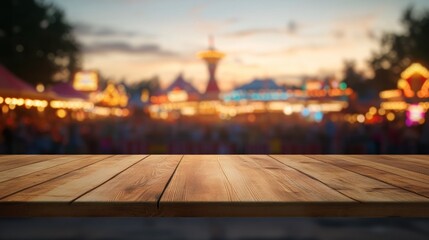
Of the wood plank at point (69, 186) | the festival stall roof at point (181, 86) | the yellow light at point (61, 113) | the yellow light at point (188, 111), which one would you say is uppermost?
the festival stall roof at point (181, 86)

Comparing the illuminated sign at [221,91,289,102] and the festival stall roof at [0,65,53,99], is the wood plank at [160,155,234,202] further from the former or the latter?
the illuminated sign at [221,91,289,102]

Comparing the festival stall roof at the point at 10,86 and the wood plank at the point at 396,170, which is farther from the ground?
the festival stall roof at the point at 10,86

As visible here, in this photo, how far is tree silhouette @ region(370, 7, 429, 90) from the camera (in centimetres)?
3672

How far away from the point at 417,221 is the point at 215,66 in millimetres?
46903

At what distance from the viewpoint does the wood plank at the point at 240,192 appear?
1.48 m

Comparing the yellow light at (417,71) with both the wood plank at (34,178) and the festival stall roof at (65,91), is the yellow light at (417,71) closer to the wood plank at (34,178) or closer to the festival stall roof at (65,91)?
the festival stall roof at (65,91)

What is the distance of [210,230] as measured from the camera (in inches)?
91.6

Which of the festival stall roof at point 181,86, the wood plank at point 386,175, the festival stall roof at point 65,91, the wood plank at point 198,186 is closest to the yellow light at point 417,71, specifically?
the festival stall roof at point 65,91

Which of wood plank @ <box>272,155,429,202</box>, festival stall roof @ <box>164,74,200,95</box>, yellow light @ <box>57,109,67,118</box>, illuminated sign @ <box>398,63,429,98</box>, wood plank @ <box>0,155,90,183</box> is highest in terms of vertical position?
festival stall roof @ <box>164,74,200,95</box>

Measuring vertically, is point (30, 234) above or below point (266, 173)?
below

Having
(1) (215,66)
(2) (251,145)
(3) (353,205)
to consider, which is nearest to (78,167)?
(3) (353,205)

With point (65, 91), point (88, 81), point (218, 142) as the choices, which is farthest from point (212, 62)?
point (218, 142)

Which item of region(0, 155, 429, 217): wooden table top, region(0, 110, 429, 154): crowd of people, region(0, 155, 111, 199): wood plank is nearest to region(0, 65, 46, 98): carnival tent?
region(0, 110, 429, 154): crowd of people

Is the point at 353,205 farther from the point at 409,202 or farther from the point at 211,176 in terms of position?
the point at 211,176
